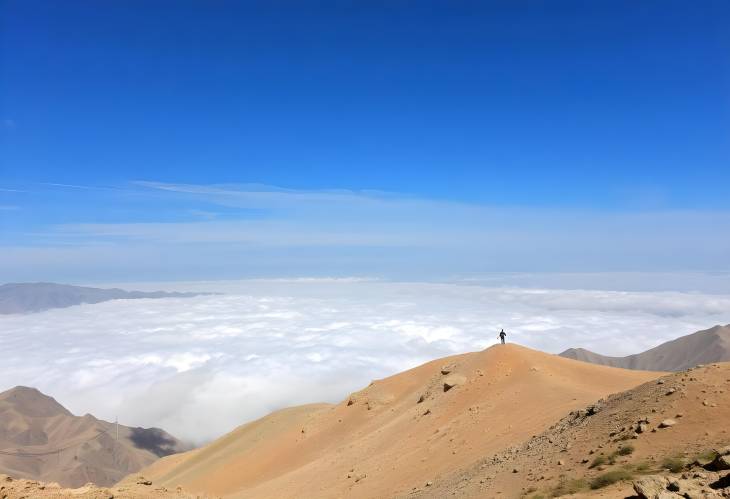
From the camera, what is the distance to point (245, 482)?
998 inches

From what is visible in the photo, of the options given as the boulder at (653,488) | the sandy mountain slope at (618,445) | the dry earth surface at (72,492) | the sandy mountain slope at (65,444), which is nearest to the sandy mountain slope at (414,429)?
the sandy mountain slope at (618,445)

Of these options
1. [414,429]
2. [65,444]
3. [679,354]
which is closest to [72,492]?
[414,429]

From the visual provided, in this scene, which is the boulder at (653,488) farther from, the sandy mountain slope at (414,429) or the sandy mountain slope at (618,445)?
the sandy mountain slope at (414,429)

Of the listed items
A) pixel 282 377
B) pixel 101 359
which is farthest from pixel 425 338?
pixel 101 359

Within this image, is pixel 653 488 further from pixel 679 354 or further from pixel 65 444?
pixel 679 354

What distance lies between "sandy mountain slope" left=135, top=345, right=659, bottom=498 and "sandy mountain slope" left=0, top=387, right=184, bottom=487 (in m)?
66.5

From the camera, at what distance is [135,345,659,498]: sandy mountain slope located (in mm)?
16922

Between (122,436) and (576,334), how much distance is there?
9995 cm

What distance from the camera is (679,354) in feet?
356

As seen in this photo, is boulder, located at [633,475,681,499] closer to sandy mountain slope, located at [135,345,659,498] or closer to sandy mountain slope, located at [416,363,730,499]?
sandy mountain slope, located at [416,363,730,499]

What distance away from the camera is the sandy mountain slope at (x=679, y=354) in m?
104

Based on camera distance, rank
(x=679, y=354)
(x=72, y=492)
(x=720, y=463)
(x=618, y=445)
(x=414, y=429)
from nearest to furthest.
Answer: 1. (x=720, y=463)
2. (x=618, y=445)
3. (x=72, y=492)
4. (x=414, y=429)
5. (x=679, y=354)

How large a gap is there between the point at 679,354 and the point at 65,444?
12585 centimetres

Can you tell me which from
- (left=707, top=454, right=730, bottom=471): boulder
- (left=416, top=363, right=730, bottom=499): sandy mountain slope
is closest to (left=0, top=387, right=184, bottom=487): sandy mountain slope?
(left=416, top=363, right=730, bottom=499): sandy mountain slope
